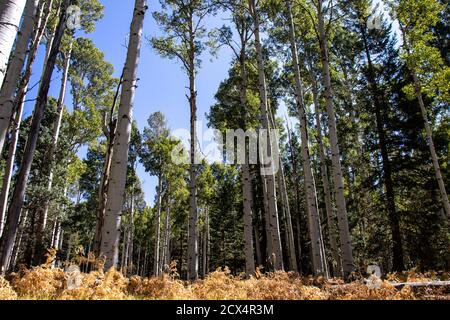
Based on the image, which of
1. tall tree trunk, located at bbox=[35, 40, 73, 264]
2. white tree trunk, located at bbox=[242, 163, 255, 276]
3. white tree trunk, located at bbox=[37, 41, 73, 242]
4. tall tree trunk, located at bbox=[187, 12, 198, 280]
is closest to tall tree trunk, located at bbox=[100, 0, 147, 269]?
tall tree trunk, located at bbox=[187, 12, 198, 280]

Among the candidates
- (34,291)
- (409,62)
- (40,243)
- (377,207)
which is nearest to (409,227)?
(377,207)

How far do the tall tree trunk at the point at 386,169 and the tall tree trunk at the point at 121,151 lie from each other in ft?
40.4

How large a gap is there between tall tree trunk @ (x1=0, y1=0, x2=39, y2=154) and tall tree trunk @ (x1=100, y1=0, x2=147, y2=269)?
1518 millimetres

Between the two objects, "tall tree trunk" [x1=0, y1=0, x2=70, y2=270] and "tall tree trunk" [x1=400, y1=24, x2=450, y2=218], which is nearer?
"tall tree trunk" [x1=0, y1=0, x2=70, y2=270]

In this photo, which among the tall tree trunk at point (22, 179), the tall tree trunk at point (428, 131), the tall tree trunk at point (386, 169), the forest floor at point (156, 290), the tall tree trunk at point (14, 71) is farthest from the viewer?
the tall tree trunk at point (386, 169)

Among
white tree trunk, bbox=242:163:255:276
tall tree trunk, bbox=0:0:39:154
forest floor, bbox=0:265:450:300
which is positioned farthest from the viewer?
white tree trunk, bbox=242:163:255:276

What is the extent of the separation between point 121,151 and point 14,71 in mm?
2794

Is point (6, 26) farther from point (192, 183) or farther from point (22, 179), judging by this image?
point (192, 183)

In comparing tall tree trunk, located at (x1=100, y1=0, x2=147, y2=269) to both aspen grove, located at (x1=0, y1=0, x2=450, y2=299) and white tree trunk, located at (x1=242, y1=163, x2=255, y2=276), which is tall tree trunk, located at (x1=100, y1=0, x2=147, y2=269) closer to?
aspen grove, located at (x1=0, y1=0, x2=450, y2=299)

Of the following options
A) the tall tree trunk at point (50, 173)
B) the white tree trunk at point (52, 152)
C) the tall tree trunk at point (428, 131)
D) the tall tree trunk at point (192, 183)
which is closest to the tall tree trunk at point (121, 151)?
the tall tree trunk at point (192, 183)

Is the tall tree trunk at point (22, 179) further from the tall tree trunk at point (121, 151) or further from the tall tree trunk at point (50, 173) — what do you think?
the tall tree trunk at point (50, 173)

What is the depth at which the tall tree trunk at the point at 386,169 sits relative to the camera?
12984 mm

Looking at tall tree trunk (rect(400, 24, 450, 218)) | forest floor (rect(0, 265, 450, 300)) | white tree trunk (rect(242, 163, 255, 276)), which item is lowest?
forest floor (rect(0, 265, 450, 300))

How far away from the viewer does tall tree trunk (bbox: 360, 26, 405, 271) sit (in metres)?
13.0
